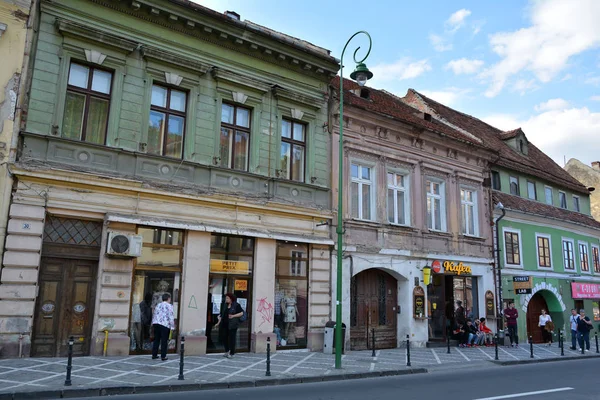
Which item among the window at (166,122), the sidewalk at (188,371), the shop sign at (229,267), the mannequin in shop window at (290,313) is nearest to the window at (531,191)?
the sidewalk at (188,371)

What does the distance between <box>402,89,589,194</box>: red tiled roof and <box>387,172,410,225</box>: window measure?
6451 millimetres

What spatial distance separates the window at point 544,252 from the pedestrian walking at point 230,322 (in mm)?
17388

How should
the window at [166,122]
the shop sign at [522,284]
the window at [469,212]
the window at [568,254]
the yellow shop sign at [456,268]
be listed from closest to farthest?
1. the window at [166,122]
2. the yellow shop sign at [456,268]
3. the window at [469,212]
4. the shop sign at [522,284]
5. the window at [568,254]

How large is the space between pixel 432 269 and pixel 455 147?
5612mm

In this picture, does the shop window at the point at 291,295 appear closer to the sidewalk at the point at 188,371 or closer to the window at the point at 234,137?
the sidewalk at the point at 188,371

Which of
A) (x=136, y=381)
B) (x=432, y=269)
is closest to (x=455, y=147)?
(x=432, y=269)

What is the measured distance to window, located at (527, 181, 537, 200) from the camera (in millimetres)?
25688

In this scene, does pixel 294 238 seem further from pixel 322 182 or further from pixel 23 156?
pixel 23 156

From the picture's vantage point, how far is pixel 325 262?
16172 mm

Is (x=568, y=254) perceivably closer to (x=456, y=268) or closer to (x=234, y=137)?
(x=456, y=268)

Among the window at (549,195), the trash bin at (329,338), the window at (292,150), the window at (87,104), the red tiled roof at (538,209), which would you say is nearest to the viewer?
the window at (87,104)

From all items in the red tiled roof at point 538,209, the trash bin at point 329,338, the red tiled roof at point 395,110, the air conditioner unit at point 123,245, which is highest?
the red tiled roof at point 395,110

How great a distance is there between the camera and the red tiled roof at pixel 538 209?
23.4m

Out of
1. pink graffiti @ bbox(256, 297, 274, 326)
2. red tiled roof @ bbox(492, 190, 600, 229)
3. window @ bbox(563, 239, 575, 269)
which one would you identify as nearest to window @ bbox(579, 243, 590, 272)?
window @ bbox(563, 239, 575, 269)
